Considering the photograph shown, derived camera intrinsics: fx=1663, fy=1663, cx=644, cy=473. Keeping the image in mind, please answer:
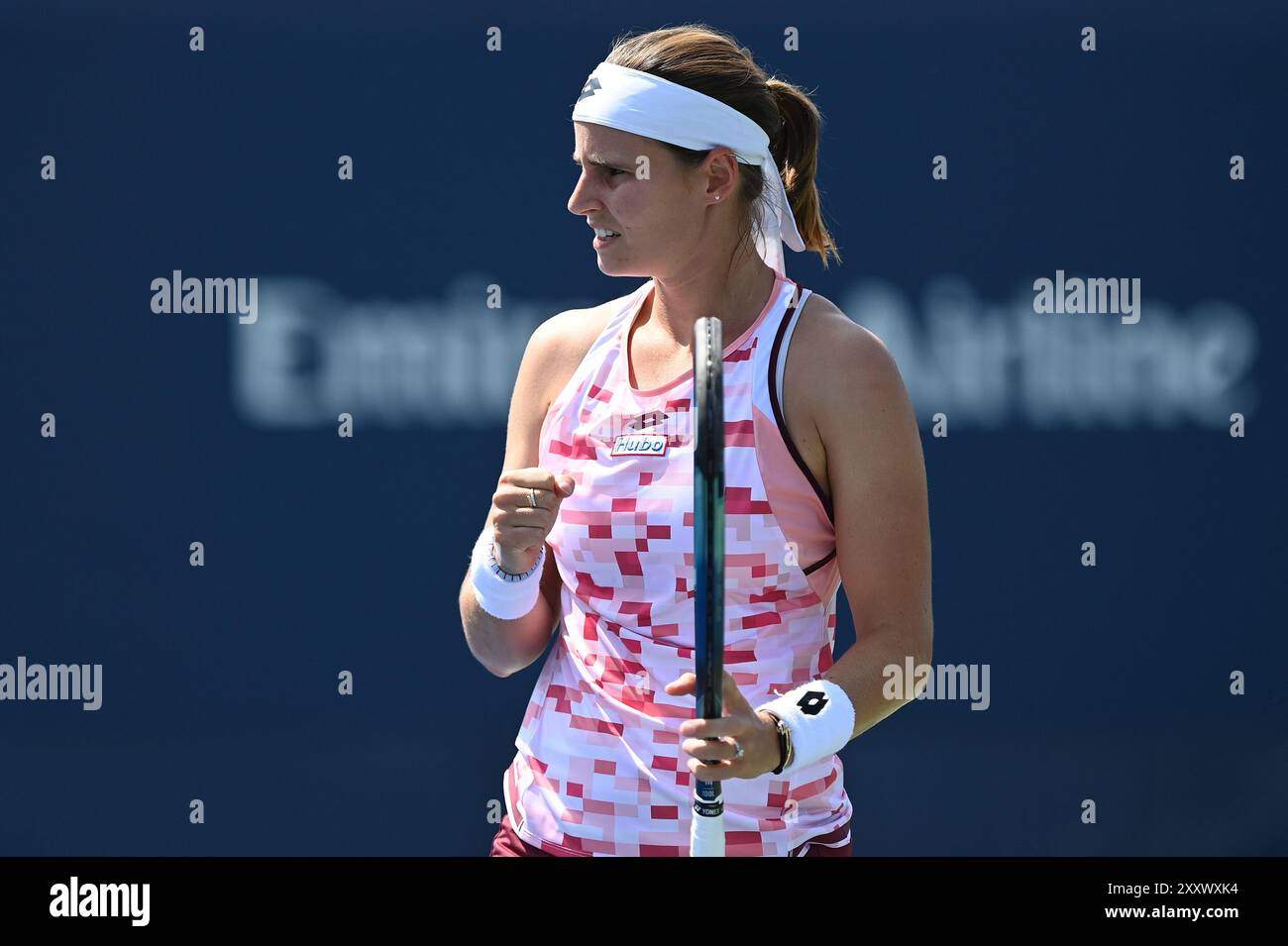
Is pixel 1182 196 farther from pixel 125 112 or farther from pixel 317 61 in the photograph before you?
pixel 125 112

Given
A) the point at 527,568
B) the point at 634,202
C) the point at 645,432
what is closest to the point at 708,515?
the point at 645,432

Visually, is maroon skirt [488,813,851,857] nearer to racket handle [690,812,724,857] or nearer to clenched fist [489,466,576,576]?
racket handle [690,812,724,857]

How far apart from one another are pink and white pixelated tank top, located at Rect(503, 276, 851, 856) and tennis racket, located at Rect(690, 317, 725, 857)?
0.84 feet

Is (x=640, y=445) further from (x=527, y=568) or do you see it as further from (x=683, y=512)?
(x=527, y=568)

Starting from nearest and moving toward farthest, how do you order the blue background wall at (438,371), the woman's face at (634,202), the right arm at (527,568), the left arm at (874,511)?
the left arm at (874,511)
the woman's face at (634,202)
the right arm at (527,568)
the blue background wall at (438,371)

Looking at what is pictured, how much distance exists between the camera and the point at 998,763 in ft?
16.1

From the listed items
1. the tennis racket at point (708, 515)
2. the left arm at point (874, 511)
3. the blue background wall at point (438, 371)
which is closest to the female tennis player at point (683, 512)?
the left arm at point (874, 511)

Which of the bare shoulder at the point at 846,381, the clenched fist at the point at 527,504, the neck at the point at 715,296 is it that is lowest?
the clenched fist at the point at 527,504

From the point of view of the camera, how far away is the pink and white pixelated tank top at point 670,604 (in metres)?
2.38

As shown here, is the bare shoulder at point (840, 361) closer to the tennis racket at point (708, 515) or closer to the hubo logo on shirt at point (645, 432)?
the hubo logo on shirt at point (645, 432)

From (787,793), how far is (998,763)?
8.65 feet

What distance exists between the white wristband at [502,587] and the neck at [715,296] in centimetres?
41

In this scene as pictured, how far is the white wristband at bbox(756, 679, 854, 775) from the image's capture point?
2.22m

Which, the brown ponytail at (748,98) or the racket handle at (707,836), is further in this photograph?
the brown ponytail at (748,98)
